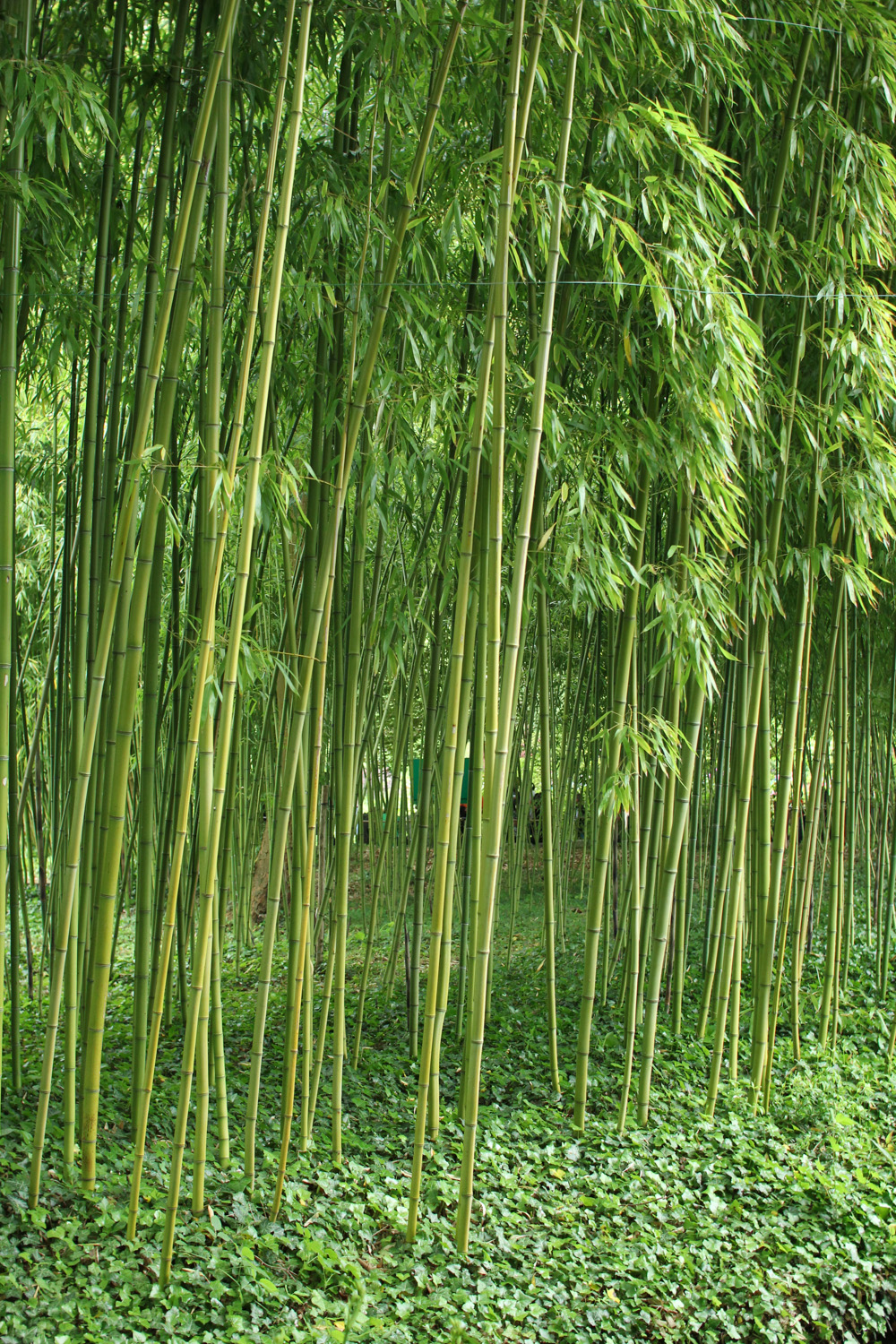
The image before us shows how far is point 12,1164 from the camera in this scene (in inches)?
86.4

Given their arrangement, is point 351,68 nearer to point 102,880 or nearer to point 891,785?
point 102,880

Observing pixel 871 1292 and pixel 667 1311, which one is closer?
pixel 667 1311

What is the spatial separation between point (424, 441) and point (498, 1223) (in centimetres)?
218

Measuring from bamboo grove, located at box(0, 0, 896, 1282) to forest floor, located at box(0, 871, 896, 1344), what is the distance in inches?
3.1

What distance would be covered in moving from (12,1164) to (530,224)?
2.63 metres

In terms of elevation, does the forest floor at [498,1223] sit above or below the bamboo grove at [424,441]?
below

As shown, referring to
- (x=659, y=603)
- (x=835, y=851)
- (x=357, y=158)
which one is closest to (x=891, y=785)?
(x=835, y=851)

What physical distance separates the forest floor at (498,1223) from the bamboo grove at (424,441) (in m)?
0.08

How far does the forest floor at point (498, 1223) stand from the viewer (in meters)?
1.94

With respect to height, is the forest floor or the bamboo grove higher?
the bamboo grove

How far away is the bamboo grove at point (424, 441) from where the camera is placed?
200cm

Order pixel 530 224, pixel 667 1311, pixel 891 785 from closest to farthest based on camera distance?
pixel 667 1311 < pixel 530 224 < pixel 891 785

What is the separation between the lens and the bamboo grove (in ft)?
6.56

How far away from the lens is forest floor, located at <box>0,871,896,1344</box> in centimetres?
194
